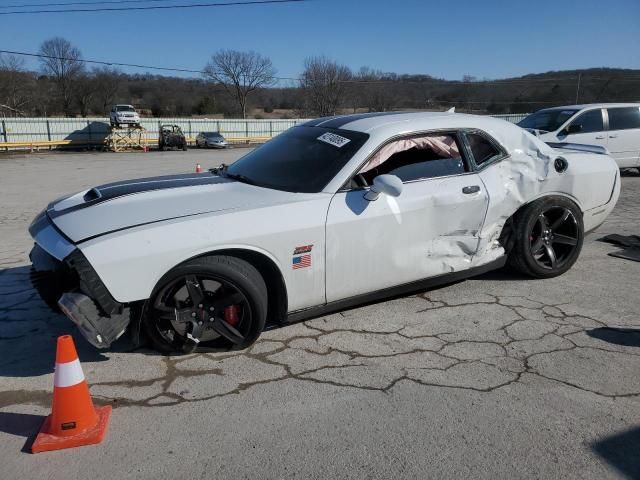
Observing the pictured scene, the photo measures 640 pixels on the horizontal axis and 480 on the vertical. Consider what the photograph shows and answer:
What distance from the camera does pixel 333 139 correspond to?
395 cm

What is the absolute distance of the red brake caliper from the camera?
3.29 meters

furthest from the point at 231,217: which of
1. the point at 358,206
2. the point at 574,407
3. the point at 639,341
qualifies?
the point at 639,341

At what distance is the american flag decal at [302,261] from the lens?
3.33m

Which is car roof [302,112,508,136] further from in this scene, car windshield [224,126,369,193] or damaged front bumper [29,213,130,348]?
damaged front bumper [29,213,130,348]

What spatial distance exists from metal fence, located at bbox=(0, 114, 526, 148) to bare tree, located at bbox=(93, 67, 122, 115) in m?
28.6

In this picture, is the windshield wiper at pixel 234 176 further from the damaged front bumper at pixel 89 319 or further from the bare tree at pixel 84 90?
the bare tree at pixel 84 90

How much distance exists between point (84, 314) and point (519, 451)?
237cm

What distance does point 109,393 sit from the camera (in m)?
2.91

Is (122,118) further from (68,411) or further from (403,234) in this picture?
(68,411)

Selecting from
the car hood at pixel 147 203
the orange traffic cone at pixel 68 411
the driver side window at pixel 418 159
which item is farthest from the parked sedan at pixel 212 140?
the orange traffic cone at pixel 68 411

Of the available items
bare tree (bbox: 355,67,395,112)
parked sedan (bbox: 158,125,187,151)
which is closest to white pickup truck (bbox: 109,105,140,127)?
parked sedan (bbox: 158,125,187,151)

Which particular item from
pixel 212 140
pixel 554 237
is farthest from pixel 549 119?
pixel 212 140

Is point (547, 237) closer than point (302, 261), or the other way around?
point (302, 261)

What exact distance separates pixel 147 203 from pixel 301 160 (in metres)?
1.22
